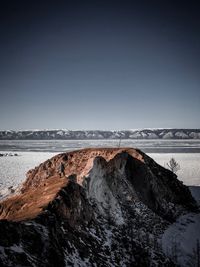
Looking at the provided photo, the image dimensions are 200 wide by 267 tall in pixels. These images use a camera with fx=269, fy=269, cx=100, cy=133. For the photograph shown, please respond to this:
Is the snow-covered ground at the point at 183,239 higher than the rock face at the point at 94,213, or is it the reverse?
the rock face at the point at 94,213

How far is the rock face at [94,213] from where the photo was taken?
10.1 metres

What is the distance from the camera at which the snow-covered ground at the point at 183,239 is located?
16.2 meters

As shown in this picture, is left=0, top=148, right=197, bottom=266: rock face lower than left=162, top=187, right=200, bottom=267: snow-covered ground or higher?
higher

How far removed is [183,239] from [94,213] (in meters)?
6.74

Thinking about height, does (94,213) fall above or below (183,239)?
above

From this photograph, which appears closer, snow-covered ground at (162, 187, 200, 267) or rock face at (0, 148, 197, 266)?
rock face at (0, 148, 197, 266)

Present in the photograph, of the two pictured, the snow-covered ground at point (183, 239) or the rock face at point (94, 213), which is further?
the snow-covered ground at point (183, 239)

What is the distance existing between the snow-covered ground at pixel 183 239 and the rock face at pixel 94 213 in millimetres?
708

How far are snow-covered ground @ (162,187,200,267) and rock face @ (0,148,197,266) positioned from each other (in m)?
0.71

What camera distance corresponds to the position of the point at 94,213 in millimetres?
16875

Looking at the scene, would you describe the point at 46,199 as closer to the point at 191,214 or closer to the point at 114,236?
the point at 114,236

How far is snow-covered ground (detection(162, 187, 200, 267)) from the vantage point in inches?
636

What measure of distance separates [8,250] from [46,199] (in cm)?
514

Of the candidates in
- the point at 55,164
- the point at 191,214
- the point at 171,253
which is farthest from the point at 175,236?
the point at 55,164
